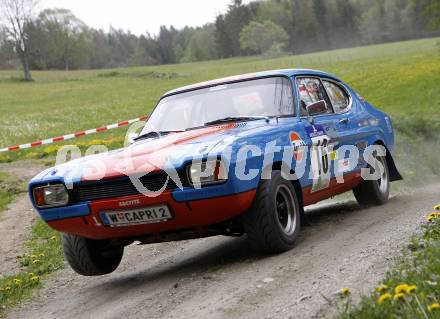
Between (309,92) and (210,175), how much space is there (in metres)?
2.46

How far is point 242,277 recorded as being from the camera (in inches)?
188

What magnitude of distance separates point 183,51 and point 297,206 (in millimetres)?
144857

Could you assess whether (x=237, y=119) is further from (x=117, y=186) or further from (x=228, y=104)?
(x=117, y=186)

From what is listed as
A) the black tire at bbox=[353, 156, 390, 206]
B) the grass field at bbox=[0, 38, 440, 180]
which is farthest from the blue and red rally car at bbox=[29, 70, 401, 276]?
the grass field at bbox=[0, 38, 440, 180]

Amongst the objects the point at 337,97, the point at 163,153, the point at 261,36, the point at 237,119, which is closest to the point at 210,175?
the point at 163,153

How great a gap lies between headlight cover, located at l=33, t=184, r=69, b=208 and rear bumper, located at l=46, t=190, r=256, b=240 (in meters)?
0.08

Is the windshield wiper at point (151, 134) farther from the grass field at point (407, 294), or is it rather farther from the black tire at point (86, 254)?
the grass field at point (407, 294)

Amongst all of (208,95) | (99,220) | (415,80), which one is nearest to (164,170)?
(99,220)

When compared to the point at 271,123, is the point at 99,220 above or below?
below

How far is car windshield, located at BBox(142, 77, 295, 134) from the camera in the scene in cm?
630

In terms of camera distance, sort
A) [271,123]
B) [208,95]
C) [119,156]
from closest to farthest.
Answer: [119,156]
[271,123]
[208,95]

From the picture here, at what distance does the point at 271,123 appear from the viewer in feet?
19.4

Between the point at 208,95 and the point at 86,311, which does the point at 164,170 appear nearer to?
the point at 86,311

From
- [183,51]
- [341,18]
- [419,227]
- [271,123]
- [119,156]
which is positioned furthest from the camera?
[183,51]
